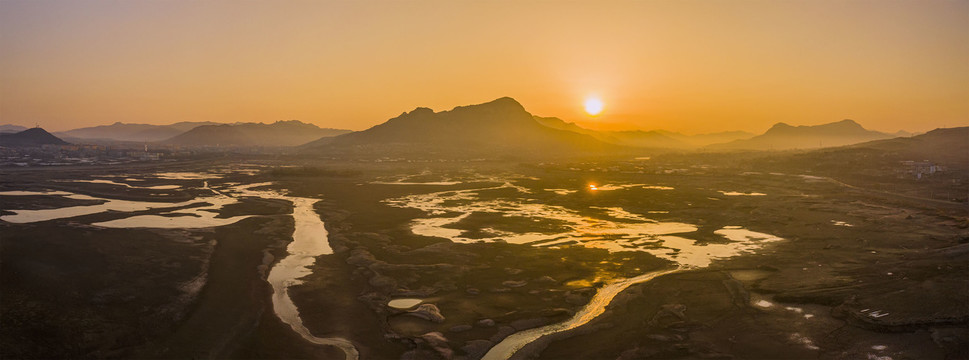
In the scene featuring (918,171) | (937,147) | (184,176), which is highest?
(937,147)

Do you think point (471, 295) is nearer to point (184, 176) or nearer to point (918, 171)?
point (184, 176)

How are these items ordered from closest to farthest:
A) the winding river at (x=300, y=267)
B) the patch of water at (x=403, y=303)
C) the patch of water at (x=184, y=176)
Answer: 1. the winding river at (x=300, y=267)
2. the patch of water at (x=403, y=303)
3. the patch of water at (x=184, y=176)

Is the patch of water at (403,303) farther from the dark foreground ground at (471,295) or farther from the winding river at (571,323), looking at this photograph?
the winding river at (571,323)

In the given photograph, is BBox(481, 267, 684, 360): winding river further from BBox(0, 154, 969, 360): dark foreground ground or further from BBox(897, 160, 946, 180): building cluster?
BBox(897, 160, 946, 180): building cluster

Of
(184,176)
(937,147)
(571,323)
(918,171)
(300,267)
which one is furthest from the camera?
(937,147)

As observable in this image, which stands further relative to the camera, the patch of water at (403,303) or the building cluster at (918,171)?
the building cluster at (918,171)

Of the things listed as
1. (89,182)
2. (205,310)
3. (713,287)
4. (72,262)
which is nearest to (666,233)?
(713,287)

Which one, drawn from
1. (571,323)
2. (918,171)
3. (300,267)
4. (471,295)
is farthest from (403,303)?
(918,171)

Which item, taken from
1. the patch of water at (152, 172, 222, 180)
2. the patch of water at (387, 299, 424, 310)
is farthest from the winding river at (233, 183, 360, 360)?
the patch of water at (152, 172, 222, 180)

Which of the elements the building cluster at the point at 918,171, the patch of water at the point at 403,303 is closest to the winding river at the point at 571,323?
the patch of water at the point at 403,303

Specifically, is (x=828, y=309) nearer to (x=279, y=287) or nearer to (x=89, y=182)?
(x=279, y=287)
